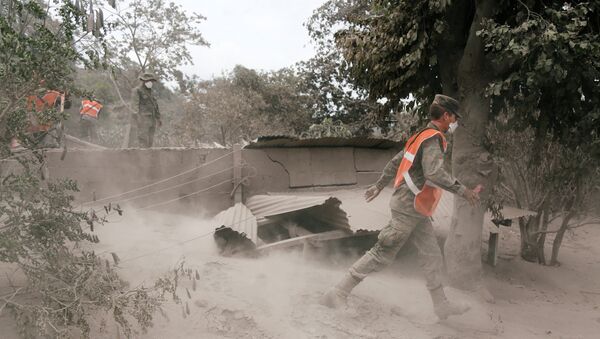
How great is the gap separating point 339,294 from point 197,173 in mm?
3465


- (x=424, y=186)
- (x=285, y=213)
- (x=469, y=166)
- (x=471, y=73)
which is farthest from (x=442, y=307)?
(x=471, y=73)

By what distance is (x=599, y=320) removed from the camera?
5121 millimetres

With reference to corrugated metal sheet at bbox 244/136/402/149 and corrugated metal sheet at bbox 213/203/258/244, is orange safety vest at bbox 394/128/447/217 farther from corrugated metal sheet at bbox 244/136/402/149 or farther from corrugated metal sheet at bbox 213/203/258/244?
corrugated metal sheet at bbox 244/136/402/149

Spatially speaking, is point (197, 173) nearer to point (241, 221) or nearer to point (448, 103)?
point (241, 221)

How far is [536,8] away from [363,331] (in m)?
3.56

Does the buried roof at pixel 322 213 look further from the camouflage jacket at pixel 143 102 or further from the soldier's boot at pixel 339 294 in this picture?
the camouflage jacket at pixel 143 102

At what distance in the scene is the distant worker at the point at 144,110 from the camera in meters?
8.72

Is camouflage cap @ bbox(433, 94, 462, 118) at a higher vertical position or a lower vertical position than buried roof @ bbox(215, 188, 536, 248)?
higher

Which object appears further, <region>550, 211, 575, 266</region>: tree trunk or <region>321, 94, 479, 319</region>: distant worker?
<region>550, 211, 575, 266</region>: tree trunk

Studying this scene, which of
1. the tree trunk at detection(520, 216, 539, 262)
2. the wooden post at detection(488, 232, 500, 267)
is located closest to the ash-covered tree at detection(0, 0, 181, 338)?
the wooden post at detection(488, 232, 500, 267)

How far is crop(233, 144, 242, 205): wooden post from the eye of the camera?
679 centimetres

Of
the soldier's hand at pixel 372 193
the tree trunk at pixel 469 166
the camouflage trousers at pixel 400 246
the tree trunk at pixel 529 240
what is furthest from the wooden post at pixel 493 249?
the soldier's hand at pixel 372 193

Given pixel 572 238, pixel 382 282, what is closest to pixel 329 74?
pixel 572 238

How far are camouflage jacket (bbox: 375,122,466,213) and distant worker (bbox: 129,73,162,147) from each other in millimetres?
5964
